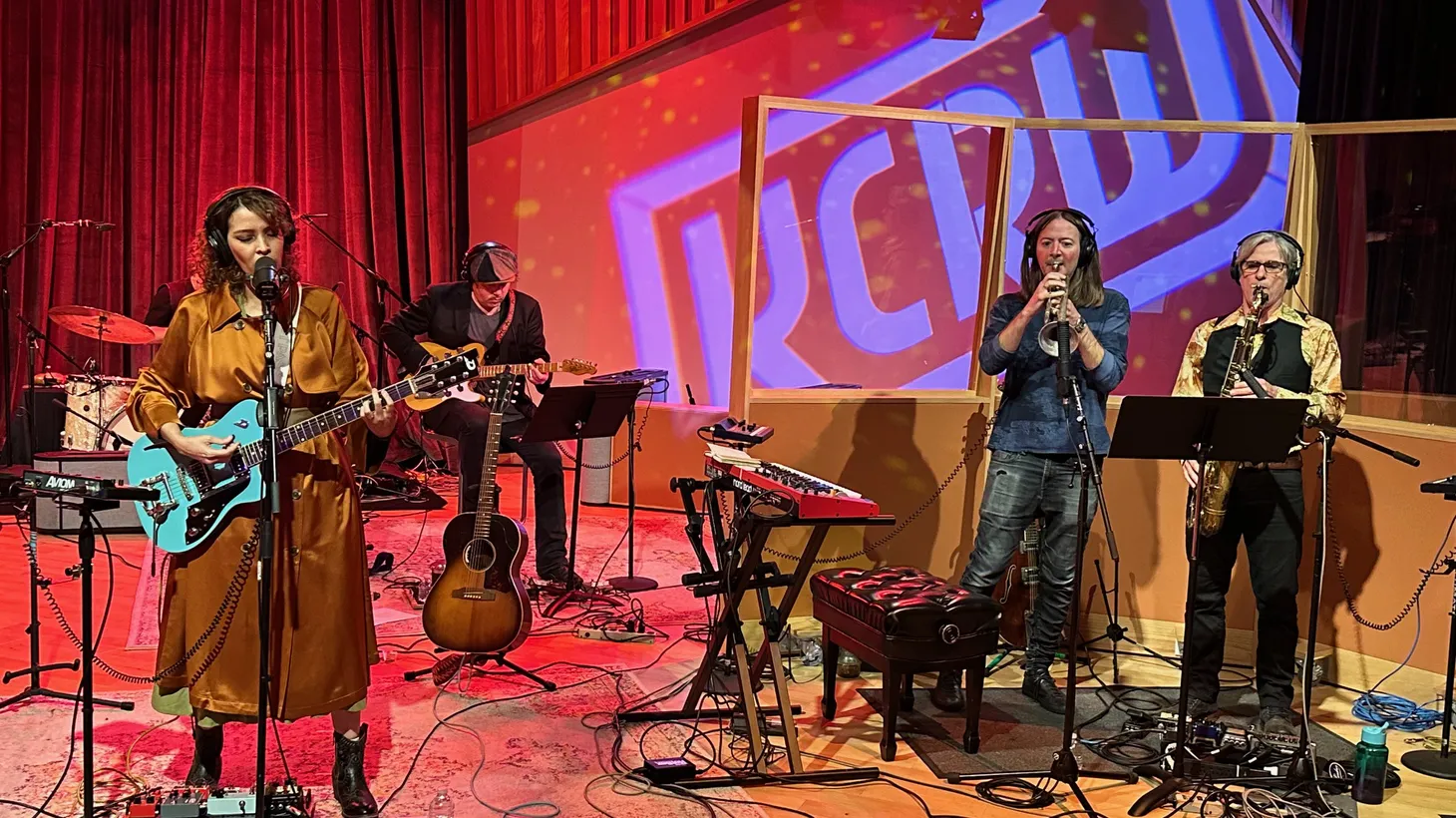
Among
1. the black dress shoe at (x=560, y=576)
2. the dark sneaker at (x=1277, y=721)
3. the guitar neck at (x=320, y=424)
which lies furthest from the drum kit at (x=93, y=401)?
the dark sneaker at (x=1277, y=721)

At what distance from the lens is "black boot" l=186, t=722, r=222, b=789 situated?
3.23 meters

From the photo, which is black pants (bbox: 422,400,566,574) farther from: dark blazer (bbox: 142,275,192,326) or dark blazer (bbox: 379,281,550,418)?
dark blazer (bbox: 142,275,192,326)

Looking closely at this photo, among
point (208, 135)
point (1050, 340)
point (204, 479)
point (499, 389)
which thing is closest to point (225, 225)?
point (204, 479)

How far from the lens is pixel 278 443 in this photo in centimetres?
295

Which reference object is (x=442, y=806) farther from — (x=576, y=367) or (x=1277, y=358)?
(x=1277, y=358)

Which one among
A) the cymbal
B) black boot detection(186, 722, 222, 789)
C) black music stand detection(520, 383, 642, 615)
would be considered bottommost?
black boot detection(186, 722, 222, 789)

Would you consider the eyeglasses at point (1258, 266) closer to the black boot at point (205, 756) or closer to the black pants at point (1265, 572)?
the black pants at point (1265, 572)

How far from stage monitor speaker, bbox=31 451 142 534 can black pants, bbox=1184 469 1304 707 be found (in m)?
5.57

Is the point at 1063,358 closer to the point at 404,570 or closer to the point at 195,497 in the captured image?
the point at 195,497

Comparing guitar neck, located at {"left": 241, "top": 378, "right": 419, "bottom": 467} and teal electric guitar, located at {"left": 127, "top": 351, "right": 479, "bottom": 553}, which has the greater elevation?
guitar neck, located at {"left": 241, "top": 378, "right": 419, "bottom": 467}

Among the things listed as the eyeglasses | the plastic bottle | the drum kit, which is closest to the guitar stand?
the plastic bottle

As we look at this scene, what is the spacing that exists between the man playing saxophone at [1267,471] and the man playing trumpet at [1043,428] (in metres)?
0.36

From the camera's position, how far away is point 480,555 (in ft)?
14.0

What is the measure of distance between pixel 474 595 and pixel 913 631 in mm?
1565
